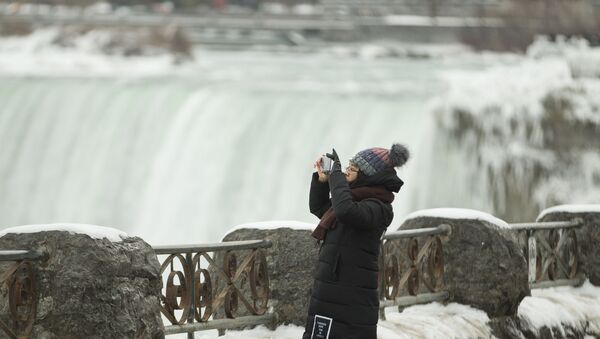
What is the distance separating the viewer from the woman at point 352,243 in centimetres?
702

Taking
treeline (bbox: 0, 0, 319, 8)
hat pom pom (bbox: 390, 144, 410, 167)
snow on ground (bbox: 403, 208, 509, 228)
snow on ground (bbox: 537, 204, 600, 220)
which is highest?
treeline (bbox: 0, 0, 319, 8)

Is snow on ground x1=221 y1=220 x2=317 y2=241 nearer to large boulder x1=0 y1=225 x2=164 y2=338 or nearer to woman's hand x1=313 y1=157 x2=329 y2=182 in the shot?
woman's hand x1=313 y1=157 x2=329 y2=182

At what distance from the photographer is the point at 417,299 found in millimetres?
9805

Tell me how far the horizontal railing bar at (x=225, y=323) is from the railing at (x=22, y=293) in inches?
48.8

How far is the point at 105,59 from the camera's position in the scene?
5550 cm

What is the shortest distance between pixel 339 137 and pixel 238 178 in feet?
7.71

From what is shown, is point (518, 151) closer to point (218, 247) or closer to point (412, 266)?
point (412, 266)

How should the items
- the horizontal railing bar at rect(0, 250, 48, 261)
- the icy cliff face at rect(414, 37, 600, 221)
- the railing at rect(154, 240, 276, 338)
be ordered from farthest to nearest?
the icy cliff face at rect(414, 37, 600, 221) < the railing at rect(154, 240, 276, 338) < the horizontal railing bar at rect(0, 250, 48, 261)

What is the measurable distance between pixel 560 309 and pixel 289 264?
290 centimetres

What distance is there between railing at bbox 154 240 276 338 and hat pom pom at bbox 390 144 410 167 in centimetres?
145

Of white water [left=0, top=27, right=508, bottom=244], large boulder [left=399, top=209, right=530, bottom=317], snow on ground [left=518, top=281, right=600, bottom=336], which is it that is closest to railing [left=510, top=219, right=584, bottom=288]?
snow on ground [left=518, top=281, right=600, bottom=336]

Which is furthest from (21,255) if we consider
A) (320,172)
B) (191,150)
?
(191,150)

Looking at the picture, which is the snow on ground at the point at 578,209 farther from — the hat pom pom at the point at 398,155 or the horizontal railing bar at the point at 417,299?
the hat pom pom at the point at 398,155

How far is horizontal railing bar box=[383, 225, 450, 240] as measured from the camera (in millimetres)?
9297
